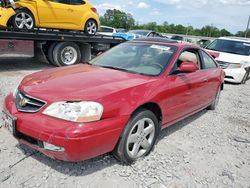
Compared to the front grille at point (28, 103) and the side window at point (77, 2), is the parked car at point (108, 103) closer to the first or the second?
the front grille at point (28, 103)

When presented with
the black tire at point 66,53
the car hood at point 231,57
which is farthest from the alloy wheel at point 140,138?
the car hood at point 231,57

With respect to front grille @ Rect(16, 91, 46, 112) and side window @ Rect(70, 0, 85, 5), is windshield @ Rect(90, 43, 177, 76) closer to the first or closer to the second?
front grille @ Rect(16, 91, 46, 112)

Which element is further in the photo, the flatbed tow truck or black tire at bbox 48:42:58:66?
black tire at bbox 48:42:58:66

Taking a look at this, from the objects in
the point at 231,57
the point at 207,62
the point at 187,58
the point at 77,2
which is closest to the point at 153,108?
the point at 187,58

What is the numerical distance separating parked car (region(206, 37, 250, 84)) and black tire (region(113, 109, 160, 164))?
6763 mm

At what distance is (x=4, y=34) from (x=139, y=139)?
226 inches

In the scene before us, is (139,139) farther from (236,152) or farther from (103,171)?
(236,152)

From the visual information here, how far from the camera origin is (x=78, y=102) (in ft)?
8.61

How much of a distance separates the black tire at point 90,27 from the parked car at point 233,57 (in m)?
4.63

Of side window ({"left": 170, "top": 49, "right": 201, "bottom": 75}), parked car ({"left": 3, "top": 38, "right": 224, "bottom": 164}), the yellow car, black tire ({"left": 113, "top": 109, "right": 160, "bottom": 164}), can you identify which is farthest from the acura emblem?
the yellow car

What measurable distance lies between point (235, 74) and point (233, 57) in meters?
0.69

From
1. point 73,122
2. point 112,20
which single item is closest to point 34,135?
point 73,122

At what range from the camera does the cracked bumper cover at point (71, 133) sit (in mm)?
2486

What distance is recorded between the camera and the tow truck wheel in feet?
32.9
